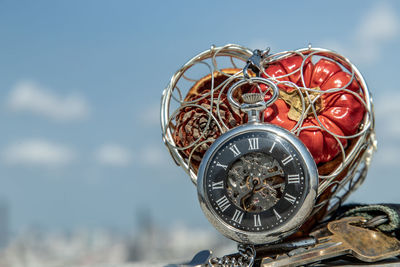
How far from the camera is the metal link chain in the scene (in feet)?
7.00

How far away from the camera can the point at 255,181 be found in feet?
6.73

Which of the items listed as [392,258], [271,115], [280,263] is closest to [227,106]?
[271,115]

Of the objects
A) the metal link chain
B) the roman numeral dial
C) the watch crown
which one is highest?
the watch crown

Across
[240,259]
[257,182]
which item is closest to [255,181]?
[257,182]

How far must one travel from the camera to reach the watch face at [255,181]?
6.70 ft

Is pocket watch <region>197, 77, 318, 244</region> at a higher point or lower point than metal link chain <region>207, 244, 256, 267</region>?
higher

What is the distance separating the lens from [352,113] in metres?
2.32

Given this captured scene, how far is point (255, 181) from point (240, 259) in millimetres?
319

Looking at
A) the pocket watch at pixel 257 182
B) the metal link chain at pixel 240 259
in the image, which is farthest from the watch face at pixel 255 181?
the metal link chain at pixel 240 259

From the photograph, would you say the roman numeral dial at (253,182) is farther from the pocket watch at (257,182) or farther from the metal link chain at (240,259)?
the metal link chain at (240,259)

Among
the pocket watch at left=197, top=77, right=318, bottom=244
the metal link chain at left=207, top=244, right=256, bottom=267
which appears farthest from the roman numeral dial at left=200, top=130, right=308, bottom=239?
the metal link chain at left=207, top=244, right=256, bottom=267

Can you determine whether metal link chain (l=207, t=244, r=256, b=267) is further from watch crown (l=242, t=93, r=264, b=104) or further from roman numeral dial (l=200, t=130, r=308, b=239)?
watch crown (l=242, t=93, r=264, b=104)

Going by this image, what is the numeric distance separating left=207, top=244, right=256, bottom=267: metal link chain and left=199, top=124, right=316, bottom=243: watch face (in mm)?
108

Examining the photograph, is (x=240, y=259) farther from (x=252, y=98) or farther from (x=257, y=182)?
(x=252, y=98)
